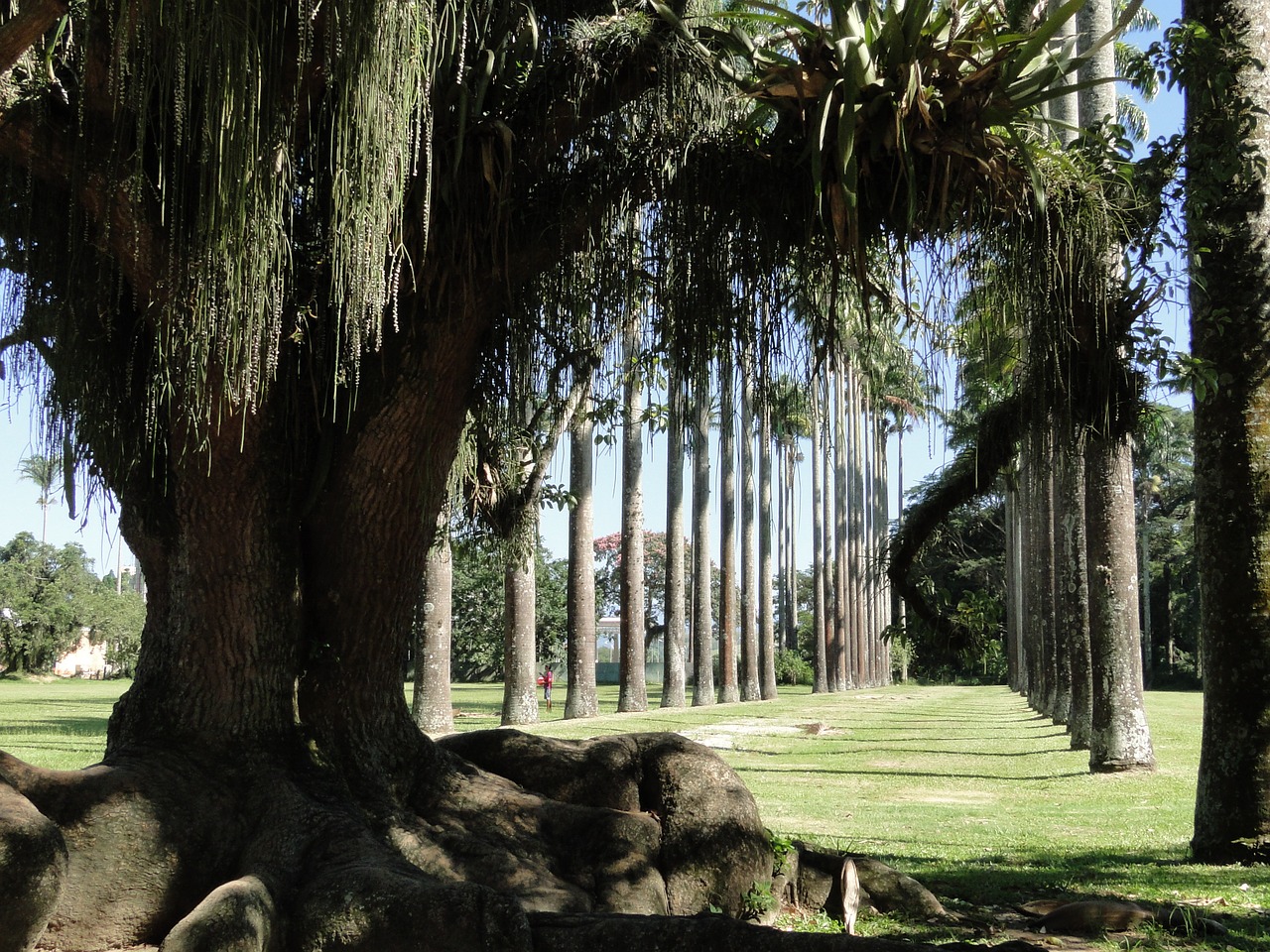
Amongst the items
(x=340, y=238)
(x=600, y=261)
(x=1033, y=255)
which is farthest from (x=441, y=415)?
(x=1033, y=255)

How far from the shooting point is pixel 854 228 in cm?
496

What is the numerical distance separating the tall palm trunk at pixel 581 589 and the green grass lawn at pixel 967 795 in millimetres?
898

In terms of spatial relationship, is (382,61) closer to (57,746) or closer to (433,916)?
(433,916)

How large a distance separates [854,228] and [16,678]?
51452 mm

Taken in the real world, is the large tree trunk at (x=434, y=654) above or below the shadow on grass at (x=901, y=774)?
above

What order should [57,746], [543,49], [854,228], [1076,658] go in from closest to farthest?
[854,228] < [543,49] < [57,746] < [1076,658]

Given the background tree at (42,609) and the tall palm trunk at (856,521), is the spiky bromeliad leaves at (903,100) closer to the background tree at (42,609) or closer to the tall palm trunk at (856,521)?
the tall palm trunk at (856,521)

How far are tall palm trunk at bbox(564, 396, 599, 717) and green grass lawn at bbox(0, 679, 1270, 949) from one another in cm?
90

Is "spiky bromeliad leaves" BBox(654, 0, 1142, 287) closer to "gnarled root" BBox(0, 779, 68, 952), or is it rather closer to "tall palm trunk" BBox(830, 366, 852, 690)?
"gnarled root" BBox(0, 779, 68, 952)

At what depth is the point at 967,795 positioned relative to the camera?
12.4 meters

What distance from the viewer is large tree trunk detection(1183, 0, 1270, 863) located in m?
6.96

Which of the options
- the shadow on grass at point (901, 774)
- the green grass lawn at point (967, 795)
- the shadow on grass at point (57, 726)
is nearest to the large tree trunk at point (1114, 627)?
the green grass lawn at point (967, 795)

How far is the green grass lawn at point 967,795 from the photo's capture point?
691cm

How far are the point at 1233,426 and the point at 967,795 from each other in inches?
255
